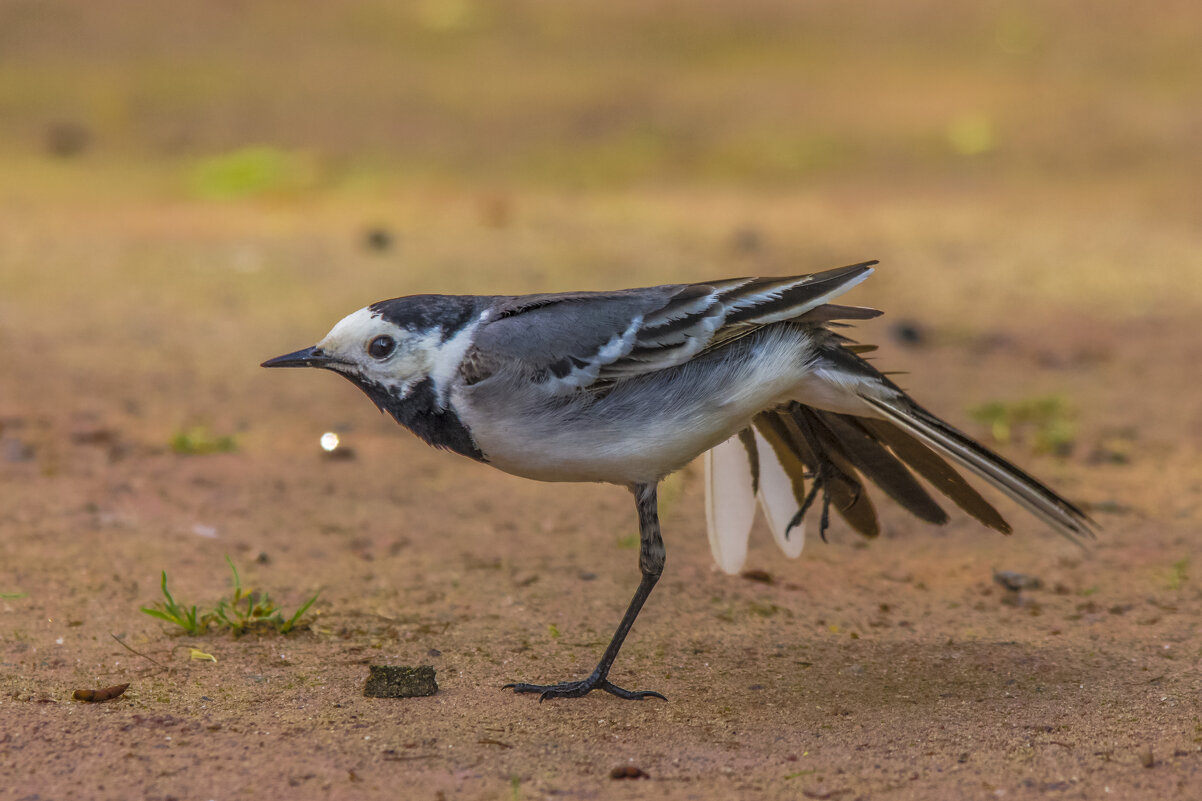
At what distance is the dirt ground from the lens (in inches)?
139

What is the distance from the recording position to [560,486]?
6.10 m

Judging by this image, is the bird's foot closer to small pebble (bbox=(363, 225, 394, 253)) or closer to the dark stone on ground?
the dark stone on ground

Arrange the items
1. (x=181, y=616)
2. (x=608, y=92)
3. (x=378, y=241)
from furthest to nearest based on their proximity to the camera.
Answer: (x=608, y=92) → (x=378, y=241) → (x=181, y=616)

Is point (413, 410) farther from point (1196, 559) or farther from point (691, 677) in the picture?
point (1196, 559)

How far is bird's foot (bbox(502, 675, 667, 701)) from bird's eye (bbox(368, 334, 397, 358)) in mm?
1057

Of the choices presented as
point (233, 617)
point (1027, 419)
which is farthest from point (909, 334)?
point (233, 617)

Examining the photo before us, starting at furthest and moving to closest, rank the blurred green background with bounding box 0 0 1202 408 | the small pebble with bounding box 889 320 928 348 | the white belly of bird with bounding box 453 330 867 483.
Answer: the blurred green background with bounding box 0 0 1202 408 → the small pebble with bounding box 889 320 928 348 → the white belly of bird with bounding box 453 330 867 483

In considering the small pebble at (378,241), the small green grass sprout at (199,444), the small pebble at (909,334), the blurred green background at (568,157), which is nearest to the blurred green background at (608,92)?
the blurred green background at (568,157)

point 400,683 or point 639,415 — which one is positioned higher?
point 639,415

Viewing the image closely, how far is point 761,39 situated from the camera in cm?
1538

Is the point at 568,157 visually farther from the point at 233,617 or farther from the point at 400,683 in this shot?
the point at 400,683

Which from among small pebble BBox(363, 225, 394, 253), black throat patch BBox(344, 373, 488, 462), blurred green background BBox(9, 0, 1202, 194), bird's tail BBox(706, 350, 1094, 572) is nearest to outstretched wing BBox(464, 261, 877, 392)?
black throat patch BBox(344, 373, 488, 462)

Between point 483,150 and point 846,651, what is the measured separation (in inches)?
344

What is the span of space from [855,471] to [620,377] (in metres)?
1.18
